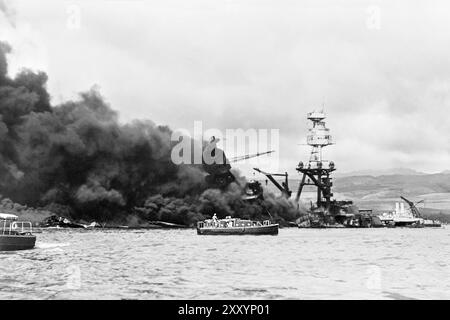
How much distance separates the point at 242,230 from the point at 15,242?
264 feet

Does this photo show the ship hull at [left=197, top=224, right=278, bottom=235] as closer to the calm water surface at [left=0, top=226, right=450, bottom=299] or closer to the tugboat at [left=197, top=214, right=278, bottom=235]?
the tugboat at [left=197, top=214, right=278, bottom=235]

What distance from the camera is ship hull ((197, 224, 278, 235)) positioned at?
151750mm

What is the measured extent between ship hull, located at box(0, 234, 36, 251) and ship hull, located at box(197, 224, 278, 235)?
2988 inches

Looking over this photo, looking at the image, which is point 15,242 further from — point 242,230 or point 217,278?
point 242,230

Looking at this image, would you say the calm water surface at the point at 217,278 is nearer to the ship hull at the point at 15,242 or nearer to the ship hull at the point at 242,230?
the ship hull at the point at 15,242

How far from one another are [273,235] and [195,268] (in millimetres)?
104641

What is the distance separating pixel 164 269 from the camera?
58.2 metres

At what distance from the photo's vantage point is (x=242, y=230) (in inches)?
5969

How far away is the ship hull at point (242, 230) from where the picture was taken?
152 meters

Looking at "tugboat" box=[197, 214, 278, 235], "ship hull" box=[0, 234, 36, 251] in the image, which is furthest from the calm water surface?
"tugboat" box=[197, 214, 278, 235]

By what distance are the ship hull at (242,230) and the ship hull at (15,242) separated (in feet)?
249
